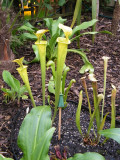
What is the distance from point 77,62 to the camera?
256 centimetres

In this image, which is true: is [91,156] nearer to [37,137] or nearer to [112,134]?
[112,134]

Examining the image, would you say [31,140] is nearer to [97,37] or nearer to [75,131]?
[75,131]

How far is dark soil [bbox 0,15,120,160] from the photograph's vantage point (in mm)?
1372

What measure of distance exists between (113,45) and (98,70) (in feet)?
2.52

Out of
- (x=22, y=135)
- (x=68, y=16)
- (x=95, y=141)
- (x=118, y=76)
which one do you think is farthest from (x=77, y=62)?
(x=68, y=16)

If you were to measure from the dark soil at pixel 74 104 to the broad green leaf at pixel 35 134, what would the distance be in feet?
0.87

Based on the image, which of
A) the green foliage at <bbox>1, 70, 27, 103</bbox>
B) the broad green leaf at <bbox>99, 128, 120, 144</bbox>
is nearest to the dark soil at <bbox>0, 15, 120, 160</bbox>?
the green foliage at <bbox>1, 70, 27, 103</bbox>

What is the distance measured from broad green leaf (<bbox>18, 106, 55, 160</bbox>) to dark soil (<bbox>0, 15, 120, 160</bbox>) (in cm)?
26

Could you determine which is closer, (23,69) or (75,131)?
(23,69)

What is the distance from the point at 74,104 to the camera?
71.2 inches

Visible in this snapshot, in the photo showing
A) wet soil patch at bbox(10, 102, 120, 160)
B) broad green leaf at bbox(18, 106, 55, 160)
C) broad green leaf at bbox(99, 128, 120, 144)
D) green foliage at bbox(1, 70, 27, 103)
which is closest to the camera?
broad green leaf at bbox(18, 106, 55, 160)

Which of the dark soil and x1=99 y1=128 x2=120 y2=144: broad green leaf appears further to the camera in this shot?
the dark soil

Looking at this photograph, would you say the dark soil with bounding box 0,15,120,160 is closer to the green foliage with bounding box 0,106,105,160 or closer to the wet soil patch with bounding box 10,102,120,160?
the wet soil patch with bounding box 10,102,120,160

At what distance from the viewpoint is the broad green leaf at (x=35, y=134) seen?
37.4 inches
